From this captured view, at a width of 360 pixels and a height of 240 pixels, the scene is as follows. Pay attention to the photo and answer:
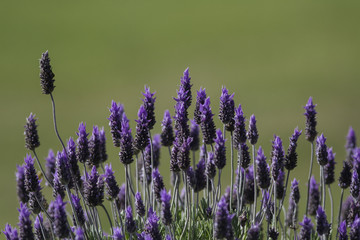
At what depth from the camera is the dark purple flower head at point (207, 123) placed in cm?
332

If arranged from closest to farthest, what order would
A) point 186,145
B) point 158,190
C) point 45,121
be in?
point 186,145, point 158,190, point 45,121

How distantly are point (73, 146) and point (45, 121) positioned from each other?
9.61m

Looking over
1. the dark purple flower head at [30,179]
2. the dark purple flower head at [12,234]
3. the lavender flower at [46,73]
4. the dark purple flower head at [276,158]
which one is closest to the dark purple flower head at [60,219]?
the dark purple flower head at [12,234]

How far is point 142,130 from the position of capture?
10.9 feet

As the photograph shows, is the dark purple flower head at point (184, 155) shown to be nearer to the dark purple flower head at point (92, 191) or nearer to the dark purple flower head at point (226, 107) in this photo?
the dark purple flower head at point (226, 107)

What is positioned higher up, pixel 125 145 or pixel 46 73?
→ pixel 46 73

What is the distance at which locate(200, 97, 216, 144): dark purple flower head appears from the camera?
3.32 meters

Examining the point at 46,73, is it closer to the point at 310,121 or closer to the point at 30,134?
the point at 30,134

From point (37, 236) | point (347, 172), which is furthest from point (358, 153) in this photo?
point (37, 236)

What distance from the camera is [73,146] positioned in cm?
329

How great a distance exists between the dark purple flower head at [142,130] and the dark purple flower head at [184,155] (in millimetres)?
261

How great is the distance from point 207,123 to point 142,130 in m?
0.40

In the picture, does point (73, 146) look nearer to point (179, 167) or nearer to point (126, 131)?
point (126, 131)

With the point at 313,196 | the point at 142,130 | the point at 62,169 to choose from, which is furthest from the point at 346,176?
the point at 62,169
